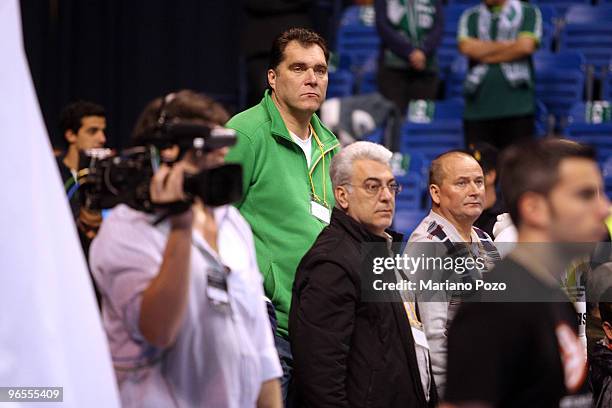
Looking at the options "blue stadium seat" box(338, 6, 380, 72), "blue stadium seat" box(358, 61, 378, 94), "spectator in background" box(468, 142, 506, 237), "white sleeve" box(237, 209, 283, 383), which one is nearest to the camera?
"white sleeve" box(237, 209, 283, 383)

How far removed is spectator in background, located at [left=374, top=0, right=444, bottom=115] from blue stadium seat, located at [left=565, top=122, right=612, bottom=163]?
1.10 metres

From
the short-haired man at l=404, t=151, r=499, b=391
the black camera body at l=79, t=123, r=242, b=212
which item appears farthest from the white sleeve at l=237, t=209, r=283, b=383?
the short-haired man at l=404, t=151, r=499, b=391

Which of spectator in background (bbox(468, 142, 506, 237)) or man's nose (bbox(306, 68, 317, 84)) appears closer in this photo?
man's nose (bbox(306, 68, 317, 84))

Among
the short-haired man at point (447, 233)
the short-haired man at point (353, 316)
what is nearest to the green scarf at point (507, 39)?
the short-haired man at point (447, 233)

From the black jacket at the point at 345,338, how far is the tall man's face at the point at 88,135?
2962 millimetres

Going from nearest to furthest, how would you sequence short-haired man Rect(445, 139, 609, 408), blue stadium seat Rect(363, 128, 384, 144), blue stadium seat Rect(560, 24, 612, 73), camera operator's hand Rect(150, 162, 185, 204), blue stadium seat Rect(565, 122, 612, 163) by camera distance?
short-haired man Rect(445, 139, 609, 408)
camera operator's hand Rect(150, 162, 185, 204)
blue stadium seat Rect(565, 122, 612, 163)
blue stadium seat Rect(363, 128, 384, 144)
blue stadium seat Rect(560, 24, 612, 73)

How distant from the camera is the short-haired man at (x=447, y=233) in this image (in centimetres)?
402

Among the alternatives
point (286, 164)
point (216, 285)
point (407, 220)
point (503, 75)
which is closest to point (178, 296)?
point (216, 285)

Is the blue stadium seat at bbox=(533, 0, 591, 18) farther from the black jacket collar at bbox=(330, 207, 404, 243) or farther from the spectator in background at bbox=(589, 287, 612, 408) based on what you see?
the black jacket collar at bbox=(330, 207, 404, 243)

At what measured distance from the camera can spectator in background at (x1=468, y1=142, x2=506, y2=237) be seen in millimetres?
5111

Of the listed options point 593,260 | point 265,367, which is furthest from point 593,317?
point 265,367

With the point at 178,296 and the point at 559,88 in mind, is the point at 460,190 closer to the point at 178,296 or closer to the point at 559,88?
the point at 178,296

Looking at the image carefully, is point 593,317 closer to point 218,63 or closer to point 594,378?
point 594,378

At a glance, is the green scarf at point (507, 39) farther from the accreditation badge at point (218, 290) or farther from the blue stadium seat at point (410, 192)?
the accreditation badge at point (218, 290)
